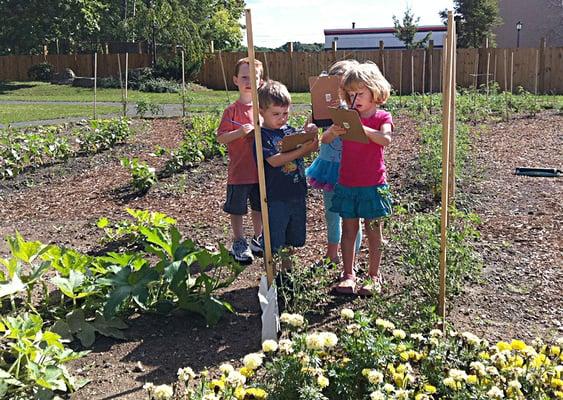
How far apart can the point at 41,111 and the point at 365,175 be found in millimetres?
15587

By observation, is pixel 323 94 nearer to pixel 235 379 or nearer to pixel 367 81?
pixel 367 81

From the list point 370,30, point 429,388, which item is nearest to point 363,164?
point 429,388

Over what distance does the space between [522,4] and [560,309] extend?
134ft

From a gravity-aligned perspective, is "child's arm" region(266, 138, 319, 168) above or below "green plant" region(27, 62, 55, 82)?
below

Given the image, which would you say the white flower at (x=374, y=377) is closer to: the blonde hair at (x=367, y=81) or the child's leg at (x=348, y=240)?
the child's leg at (x=348, y=240)

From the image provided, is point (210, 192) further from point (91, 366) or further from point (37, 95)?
point (37, 95)

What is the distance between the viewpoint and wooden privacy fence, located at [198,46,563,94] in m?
24.9

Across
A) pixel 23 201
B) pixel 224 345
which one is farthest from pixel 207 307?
pixel 23 201

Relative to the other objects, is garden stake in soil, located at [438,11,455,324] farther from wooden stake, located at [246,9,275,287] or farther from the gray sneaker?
the gray sneaker

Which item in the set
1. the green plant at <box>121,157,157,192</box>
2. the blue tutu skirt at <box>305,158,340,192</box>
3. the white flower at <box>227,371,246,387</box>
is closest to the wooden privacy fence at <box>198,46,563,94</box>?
the green plant at <box>121,157,157,192</box>

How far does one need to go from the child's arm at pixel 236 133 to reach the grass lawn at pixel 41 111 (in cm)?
1175

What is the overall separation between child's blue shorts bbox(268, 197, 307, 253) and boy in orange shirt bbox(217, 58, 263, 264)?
590mm

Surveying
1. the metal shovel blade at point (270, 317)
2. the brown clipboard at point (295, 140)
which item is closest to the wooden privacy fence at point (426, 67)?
the brown clipboard at point (295, 140)

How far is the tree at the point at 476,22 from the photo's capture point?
34406 millimetres
